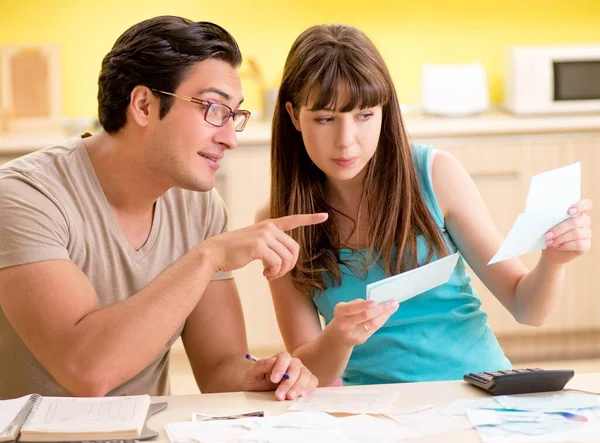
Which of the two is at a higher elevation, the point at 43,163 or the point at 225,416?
the point at 43,163

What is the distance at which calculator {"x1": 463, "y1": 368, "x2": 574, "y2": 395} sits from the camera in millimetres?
1496

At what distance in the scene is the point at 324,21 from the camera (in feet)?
13.8

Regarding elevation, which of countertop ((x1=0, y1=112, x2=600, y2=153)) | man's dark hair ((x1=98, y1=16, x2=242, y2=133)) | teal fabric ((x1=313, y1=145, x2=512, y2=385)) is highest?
man's dark hair ((x1=98, y1=16, x2=242, y2=133))

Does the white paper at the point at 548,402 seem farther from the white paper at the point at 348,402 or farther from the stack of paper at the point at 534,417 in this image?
the white paper at the point at 348,402

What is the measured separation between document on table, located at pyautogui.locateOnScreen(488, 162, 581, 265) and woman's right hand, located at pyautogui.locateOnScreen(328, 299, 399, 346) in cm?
20

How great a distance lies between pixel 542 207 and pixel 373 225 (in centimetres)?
47

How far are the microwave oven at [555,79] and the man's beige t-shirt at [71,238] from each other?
234 cm

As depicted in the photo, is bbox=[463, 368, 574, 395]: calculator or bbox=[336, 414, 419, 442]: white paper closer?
bbox=[336, 414, 419, 442]: white paper

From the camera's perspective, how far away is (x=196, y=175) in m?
1.77

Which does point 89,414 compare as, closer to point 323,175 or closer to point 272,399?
point 272,399

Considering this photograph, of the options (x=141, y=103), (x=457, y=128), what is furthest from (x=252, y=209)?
(x=141, y=103)

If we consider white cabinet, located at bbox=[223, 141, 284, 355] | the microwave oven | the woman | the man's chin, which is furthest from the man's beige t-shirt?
the microwave oven

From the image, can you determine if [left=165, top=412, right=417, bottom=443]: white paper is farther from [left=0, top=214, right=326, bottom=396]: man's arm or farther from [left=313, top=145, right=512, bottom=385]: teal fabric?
[left=313, top=145, right=512, bottom=385]: teal fabric

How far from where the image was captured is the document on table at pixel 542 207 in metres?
1.49
